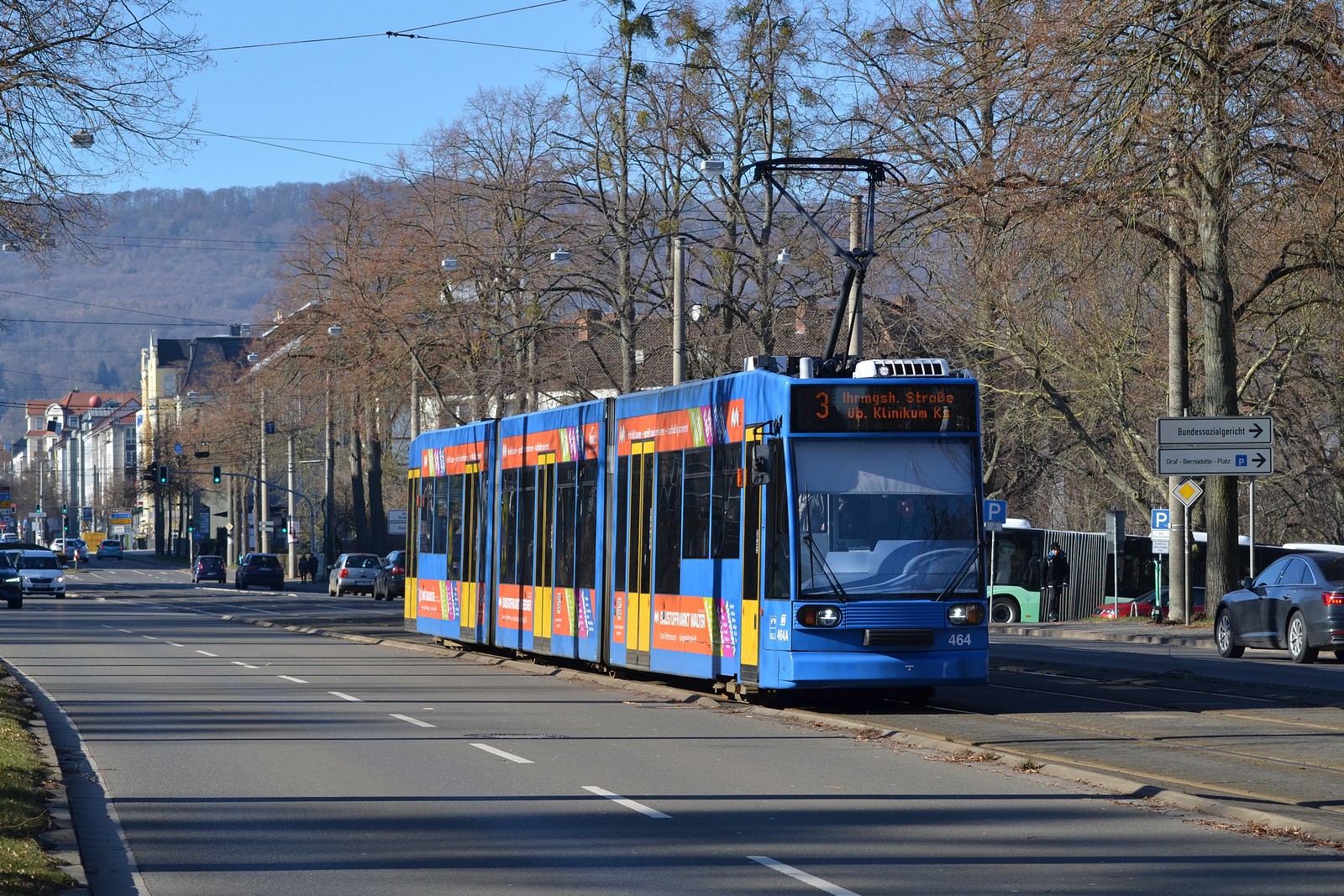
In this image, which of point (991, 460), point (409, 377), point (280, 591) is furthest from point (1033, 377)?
point (280, 591)

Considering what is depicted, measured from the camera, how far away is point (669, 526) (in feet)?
65.3

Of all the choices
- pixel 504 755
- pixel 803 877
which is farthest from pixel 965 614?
pixel 803 877

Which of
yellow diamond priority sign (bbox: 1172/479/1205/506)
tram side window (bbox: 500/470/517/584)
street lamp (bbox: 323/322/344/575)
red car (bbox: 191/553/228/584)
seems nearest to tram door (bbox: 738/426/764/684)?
tram side window (bbox: 500/470/517/584)

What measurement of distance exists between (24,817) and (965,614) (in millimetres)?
9412

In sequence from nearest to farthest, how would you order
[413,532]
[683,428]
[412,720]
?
[412,720]
[683,428]
[413,532]

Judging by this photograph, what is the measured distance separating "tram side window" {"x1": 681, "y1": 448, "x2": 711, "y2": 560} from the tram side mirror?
5.16ft

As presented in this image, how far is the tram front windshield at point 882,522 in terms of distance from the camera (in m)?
17.0

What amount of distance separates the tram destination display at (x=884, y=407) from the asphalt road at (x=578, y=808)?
279 centimetres

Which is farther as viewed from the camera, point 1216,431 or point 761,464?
point 1216,431

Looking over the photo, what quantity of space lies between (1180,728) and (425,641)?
1934 centimetres

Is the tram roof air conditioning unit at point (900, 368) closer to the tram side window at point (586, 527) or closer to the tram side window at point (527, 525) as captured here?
the tram side window at point (586, 527)

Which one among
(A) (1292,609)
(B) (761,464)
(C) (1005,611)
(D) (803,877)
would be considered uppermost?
(B) (761,464)

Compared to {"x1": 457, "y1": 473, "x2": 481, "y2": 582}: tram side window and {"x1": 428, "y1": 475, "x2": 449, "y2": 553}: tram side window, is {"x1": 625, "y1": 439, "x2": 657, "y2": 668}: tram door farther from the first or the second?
{"x1": 428, "y1": 475, "x2": 449, "y2": 553}: tram side window

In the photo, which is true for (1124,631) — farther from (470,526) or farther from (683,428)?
(683,428)
